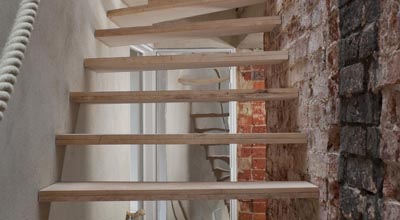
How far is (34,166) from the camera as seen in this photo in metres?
1.52

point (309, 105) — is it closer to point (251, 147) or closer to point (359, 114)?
point (359, 114)

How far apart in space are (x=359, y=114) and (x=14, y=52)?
0.88m

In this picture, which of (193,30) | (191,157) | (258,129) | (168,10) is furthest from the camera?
(191,157)

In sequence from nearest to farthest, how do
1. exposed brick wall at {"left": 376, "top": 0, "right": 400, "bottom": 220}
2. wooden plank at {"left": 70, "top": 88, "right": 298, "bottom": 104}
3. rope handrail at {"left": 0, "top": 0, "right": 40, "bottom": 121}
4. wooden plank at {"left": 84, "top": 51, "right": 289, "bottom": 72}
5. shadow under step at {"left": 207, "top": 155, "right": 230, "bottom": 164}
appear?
rope handrail at {"left": 0, "top": 0, "right": 40, "bottom": 121}, exposed brick wall at {"left": 376, "top": 0, "right": 400, "bottom": 220}, wooden plank at {"left": 70, "top": 88, "right": 298, "bottom": 104}, wooden plank at {"left": 84, "top": 51, "right": 289, "bottom": 72}, shadow under step at {"left": 207, "top": 155, "right": 230, "bottom": 164}

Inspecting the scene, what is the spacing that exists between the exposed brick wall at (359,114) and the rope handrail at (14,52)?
2.66 feet

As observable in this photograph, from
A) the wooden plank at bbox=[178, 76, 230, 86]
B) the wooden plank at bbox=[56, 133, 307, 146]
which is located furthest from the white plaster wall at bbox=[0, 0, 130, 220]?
the wooden plank at bbox=[178, 76, 230, 86]

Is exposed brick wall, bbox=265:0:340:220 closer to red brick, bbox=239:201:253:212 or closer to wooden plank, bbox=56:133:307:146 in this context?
wooden plank, bbox=56:133:307:146

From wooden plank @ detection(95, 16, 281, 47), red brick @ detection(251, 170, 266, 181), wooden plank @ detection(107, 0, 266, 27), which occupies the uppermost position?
wooden plank @ detection(107, 0, 266, 27)

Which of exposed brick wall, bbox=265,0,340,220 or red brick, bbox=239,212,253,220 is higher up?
exposed brick wall, bbox=265,0,340,220

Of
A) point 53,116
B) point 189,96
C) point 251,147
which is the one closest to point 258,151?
point 251,147

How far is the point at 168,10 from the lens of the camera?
2441 millimetres

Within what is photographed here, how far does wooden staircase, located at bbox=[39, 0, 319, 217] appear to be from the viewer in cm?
148

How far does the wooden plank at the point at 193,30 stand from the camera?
84.0 inches

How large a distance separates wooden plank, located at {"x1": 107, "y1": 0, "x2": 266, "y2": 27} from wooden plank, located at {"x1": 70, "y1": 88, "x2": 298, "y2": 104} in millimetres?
684
